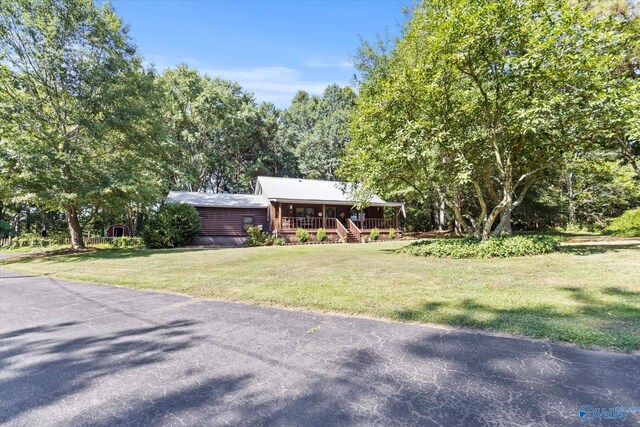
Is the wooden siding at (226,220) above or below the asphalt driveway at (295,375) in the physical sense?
above

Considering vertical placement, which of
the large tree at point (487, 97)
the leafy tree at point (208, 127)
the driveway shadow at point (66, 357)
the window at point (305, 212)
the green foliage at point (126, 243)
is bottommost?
the driveway shadow at point (66, 357)

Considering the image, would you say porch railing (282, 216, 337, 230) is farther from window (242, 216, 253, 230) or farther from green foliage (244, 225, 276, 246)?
window (242, 216, 253, 230)

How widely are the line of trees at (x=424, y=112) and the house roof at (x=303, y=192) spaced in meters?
5.92

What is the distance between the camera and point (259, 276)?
25.3 feet

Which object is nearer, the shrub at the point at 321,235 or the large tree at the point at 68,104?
the large tree at the point at 68,104

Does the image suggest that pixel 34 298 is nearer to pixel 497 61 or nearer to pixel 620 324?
pixel 620 324

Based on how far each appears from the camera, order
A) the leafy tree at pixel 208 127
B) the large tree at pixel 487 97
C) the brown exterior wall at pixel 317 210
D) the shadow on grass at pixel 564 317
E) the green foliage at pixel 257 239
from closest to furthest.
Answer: the shadow on grass at pixel 564 317, the large tree at pixel 487 97, the green foliage at pixel 257 239, the brown exterior wall at pixel 317 210, the leafy tree at pixel 208 127

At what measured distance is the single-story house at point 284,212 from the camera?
21.6 meters

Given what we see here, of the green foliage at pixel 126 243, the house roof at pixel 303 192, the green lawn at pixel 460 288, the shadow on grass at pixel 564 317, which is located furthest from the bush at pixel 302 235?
the shadow on grass at pixel 564 317

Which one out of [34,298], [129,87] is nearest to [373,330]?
[34,298]

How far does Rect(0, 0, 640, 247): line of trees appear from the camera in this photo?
8312mm

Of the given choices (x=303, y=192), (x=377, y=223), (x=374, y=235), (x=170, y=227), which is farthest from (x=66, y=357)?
(x=377, y=223)

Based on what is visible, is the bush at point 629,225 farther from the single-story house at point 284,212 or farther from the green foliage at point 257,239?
the green foliage at point 257,239

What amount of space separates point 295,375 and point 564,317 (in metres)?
3.70
